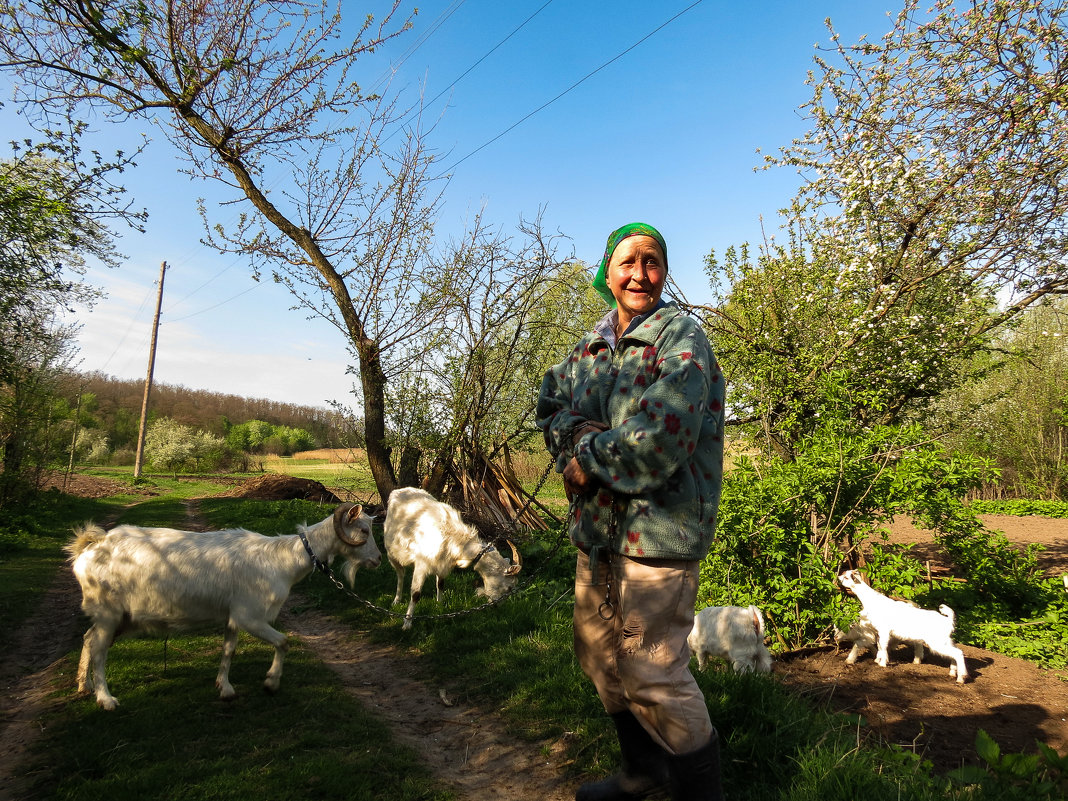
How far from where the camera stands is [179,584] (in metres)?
4.54

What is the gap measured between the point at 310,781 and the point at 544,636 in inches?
104

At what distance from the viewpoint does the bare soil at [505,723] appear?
3633 mm

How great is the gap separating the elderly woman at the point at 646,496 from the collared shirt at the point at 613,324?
1 centimetres

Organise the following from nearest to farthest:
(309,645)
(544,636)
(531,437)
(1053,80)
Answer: (544,636)
(309,645)
(1053,80)
(531,437)

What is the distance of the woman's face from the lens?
2.55 m

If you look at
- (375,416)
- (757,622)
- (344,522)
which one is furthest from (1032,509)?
(344,522)

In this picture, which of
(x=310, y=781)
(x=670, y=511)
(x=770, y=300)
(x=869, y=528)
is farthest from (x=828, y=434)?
(x=310, y=781)

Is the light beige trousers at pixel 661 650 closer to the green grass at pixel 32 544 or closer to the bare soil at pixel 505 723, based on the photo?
the bare soil at pixel 505 723

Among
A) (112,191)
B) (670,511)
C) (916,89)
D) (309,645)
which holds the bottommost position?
(309,645)

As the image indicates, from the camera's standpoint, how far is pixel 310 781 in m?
3.29

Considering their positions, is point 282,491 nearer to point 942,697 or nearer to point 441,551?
point 441,551

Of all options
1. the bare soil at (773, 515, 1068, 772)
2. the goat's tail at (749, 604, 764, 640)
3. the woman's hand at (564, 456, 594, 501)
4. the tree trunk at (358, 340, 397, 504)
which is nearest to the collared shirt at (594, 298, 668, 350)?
the woman's hand at (564, 456, 594, 501)

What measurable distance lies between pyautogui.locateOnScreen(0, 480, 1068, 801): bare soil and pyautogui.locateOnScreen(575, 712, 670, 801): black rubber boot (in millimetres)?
720

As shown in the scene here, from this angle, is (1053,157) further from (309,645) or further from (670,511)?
(309,645)
